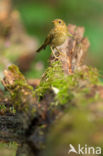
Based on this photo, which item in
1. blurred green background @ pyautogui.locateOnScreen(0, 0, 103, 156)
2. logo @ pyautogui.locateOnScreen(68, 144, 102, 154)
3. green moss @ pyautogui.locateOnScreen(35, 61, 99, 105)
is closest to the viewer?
logo @ pyautogui.locateOnScreen(68, 144, 102, 154)

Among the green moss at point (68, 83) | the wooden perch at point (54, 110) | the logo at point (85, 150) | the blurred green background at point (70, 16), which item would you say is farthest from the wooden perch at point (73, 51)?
the blurred green background at point (70, 16)

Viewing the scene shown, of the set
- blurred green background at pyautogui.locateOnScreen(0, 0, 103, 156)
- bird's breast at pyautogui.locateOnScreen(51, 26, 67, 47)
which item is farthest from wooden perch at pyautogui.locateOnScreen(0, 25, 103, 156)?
blurred green background at pyautogui.locateOnScreen(0, 0, 103, 156)

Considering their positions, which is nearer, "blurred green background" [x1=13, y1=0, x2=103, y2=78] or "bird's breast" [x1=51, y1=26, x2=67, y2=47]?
"bird's breast" [x1=51, y1=26, x2=67, y2=47]

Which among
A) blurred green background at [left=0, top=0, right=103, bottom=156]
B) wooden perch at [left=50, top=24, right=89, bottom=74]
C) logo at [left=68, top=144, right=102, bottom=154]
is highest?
blurred green background at [left=0, top=0, right=103, bottom=156]

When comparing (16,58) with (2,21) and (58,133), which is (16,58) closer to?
(2,21)

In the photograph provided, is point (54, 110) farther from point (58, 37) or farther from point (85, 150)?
point (58, 37)

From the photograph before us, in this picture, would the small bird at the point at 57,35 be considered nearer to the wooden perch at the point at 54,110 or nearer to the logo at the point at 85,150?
the wooden perch at the point at 54,110

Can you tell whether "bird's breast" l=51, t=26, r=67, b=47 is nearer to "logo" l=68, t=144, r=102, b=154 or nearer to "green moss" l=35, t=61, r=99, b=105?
"green moss" l=35, t=61, r=99, b=105

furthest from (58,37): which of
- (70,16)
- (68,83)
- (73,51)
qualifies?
(70,16)

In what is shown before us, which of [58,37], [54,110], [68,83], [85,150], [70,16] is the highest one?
[70,16]
